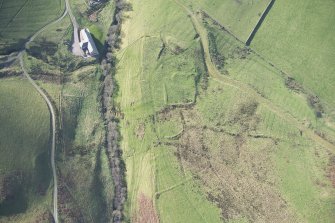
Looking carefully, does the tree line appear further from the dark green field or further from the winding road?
the winding road

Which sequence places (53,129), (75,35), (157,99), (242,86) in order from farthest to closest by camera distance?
(75,35) < (157,99) < (242,86) < (53,129)

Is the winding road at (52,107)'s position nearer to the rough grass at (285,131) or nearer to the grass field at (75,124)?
→ the grass field at (75,124)

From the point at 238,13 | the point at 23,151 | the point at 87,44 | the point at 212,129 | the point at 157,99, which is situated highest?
the point at 238,13

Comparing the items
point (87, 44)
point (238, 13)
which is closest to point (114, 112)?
point (87, 44)

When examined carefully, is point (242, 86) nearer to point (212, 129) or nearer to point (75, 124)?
point (212, 129)

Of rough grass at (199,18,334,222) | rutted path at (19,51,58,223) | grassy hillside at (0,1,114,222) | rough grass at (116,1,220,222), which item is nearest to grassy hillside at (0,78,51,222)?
grassy hillside at (0,1,114,222)

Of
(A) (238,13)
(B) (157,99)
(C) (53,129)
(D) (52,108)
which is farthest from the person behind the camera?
(A) (238,13)

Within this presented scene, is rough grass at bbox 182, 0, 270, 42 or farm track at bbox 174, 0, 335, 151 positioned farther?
rough grass at bbox 182, 0, 270, 42

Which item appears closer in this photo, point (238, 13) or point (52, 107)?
point (52, 107)
